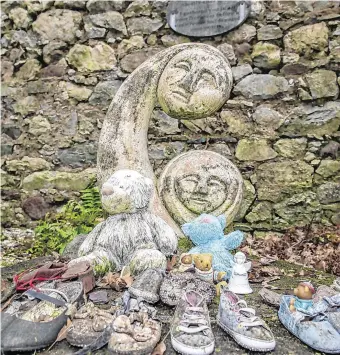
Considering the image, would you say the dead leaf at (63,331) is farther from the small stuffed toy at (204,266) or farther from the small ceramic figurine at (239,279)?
the small ceramic figurine at (239,279)

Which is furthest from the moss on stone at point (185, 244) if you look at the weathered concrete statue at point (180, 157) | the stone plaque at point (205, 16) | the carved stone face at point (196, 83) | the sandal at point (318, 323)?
the stone plaque at point (205, 16)

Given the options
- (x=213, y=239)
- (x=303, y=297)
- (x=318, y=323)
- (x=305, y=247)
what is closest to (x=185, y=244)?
(x=213, y=239)

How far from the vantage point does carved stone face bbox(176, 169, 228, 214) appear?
2.36 m

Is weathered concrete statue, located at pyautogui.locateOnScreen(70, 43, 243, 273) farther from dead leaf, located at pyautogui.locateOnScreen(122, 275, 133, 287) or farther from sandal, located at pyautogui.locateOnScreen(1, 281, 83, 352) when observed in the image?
sandal, located at pyautogui.locateOnScreen(1, 281, 83, 352)

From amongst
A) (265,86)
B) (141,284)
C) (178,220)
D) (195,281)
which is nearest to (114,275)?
(141,284)

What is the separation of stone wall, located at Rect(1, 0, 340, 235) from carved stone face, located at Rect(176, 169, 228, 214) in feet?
5.43

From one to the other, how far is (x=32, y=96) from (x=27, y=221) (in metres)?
1.29

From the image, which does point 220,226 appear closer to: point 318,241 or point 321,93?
point 318,241

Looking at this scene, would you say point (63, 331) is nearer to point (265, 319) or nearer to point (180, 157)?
point (265, 319)

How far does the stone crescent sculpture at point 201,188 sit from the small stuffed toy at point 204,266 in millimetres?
478

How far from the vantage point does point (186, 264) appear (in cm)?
194

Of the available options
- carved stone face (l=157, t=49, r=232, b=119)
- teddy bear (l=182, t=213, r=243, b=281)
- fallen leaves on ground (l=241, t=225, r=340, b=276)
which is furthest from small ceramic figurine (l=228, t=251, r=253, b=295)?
fallen leaves on ground (l=241, t=225, r=340, b=276)

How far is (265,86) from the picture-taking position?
3.89 meters

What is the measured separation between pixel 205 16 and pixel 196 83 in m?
1.96
